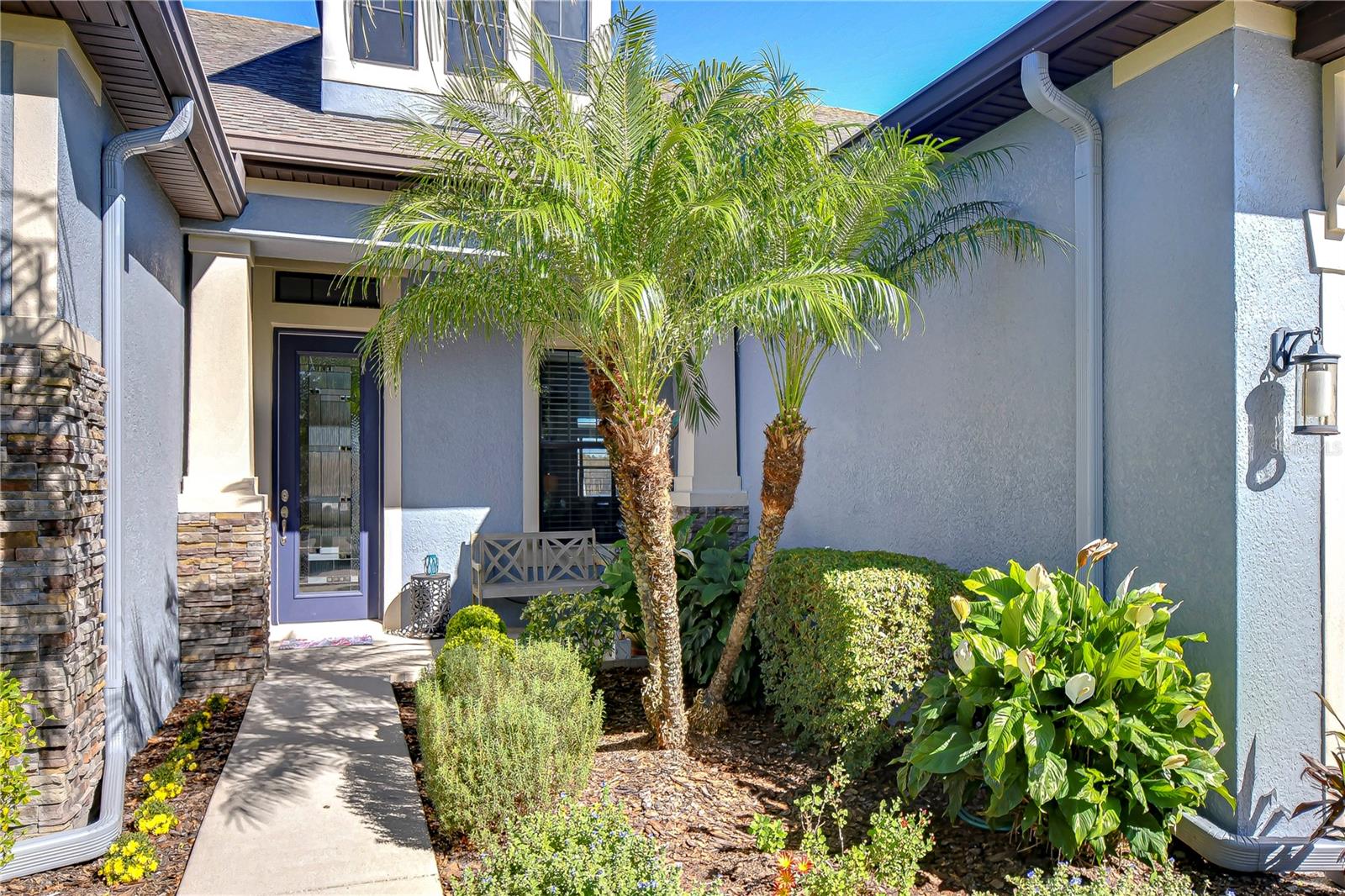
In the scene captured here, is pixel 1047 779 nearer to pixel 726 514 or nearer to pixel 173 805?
pixel 173 805

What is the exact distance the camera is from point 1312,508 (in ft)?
12.8

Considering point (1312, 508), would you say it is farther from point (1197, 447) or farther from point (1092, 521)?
point (1092, 521)

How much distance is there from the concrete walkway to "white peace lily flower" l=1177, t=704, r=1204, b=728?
3.12 meters

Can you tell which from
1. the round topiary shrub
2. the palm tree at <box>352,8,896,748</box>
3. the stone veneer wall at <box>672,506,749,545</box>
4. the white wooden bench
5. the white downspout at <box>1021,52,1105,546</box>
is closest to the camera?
the palm tree at <box>352,8,896,748</box>

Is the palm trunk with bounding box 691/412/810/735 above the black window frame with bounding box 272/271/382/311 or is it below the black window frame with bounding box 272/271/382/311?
below

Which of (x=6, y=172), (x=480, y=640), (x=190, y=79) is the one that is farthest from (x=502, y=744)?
(x=190, y=79)

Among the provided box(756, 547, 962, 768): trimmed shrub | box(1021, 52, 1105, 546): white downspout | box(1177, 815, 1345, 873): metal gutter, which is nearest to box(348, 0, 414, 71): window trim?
box(1021, 52, 1105, 546): white downspout

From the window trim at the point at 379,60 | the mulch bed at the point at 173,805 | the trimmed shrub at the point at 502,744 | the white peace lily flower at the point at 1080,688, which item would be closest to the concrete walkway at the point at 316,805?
the mulch bed at the point at 173,805

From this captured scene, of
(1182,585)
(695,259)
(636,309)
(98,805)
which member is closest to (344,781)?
(98,805)

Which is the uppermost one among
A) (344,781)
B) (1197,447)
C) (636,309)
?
(636,309)

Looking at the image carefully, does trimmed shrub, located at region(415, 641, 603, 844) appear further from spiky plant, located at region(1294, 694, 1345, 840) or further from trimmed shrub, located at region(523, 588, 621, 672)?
spiky plant, located at region(1294, 694, 1345, 840)

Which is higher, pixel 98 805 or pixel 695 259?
pixel 695 259

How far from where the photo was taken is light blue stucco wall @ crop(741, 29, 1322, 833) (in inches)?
150

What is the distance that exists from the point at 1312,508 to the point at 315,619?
778cm
